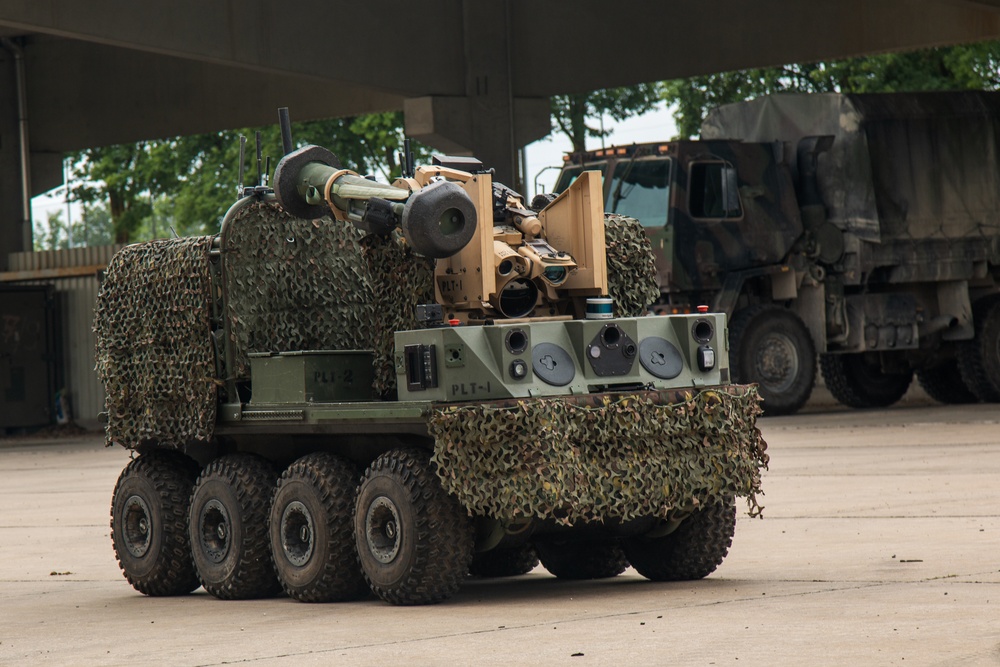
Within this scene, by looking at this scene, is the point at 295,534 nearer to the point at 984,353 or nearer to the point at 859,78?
the point at 984,353

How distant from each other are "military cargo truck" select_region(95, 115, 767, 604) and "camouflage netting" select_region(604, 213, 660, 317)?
0.02 meters

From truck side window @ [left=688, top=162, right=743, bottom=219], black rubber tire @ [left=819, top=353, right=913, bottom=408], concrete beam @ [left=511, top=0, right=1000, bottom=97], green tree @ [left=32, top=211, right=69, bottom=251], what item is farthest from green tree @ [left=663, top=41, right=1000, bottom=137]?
green tree @ [left=32, top=211, right=69, bottom=251]

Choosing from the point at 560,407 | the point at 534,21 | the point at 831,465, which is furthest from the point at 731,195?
the point at 560,407

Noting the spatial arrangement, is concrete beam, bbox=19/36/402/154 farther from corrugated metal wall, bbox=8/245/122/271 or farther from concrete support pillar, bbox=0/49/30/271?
corrugated metal wall, bbox=8/245/122/271

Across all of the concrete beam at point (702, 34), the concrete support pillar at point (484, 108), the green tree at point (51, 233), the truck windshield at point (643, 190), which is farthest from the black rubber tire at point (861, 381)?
the green tree at point (51, 233)

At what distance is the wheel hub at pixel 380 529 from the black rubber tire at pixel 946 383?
18.8m

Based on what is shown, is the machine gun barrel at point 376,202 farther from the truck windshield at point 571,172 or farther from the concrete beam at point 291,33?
the truck windshield at point 571,172

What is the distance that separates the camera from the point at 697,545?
32.8 feet

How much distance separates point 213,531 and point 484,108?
16.2 metres

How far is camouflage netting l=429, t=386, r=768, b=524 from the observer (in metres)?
8.88

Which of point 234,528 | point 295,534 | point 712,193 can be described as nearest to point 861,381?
point 712,193

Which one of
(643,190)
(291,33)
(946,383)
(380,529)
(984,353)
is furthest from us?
(946,383)

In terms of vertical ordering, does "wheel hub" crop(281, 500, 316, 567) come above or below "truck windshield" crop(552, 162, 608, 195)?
below

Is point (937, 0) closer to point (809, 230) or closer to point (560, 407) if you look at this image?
point (809, 230)
